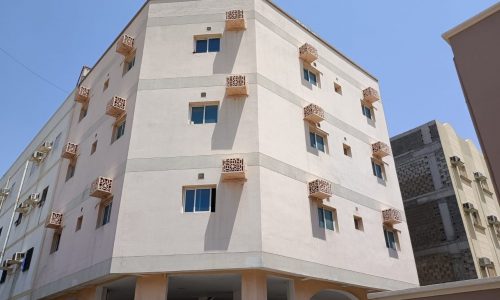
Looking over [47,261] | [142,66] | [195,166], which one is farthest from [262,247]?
[47,261]

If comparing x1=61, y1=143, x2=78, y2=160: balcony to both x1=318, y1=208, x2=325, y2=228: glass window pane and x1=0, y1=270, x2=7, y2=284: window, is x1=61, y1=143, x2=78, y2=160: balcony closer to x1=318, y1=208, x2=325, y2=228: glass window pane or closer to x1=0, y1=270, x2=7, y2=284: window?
x1=0, y1=270, x2=7, y2=284: window

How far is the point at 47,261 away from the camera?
18.1 meters

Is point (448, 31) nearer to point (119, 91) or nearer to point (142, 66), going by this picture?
point (142, 66)

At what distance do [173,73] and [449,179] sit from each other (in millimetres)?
19071

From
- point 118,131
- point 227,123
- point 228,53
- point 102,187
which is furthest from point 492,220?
point 102,187

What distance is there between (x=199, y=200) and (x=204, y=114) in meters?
3.51

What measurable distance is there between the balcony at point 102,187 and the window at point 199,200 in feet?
10.2

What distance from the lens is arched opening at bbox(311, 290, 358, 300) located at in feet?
53.8

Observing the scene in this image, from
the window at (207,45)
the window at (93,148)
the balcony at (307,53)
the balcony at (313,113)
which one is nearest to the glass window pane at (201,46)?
the window at (207,45)

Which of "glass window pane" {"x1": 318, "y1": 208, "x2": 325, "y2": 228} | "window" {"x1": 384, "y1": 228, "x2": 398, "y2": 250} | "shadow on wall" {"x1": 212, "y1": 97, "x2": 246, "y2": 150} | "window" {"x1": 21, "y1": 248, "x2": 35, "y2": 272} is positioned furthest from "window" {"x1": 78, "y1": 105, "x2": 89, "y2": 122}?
"window" {"x1": 384, "y1": 228, "x2": 398, "y2": 250}

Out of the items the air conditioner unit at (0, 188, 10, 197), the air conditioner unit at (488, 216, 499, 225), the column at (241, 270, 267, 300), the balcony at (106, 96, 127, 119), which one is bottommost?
the column at (241, 270, 267, 300)

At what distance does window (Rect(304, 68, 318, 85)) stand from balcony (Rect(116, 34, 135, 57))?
807 centimetres

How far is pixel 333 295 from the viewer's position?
1759cm

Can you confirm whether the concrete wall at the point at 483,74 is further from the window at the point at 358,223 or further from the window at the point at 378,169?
the window at the point at 378,169
